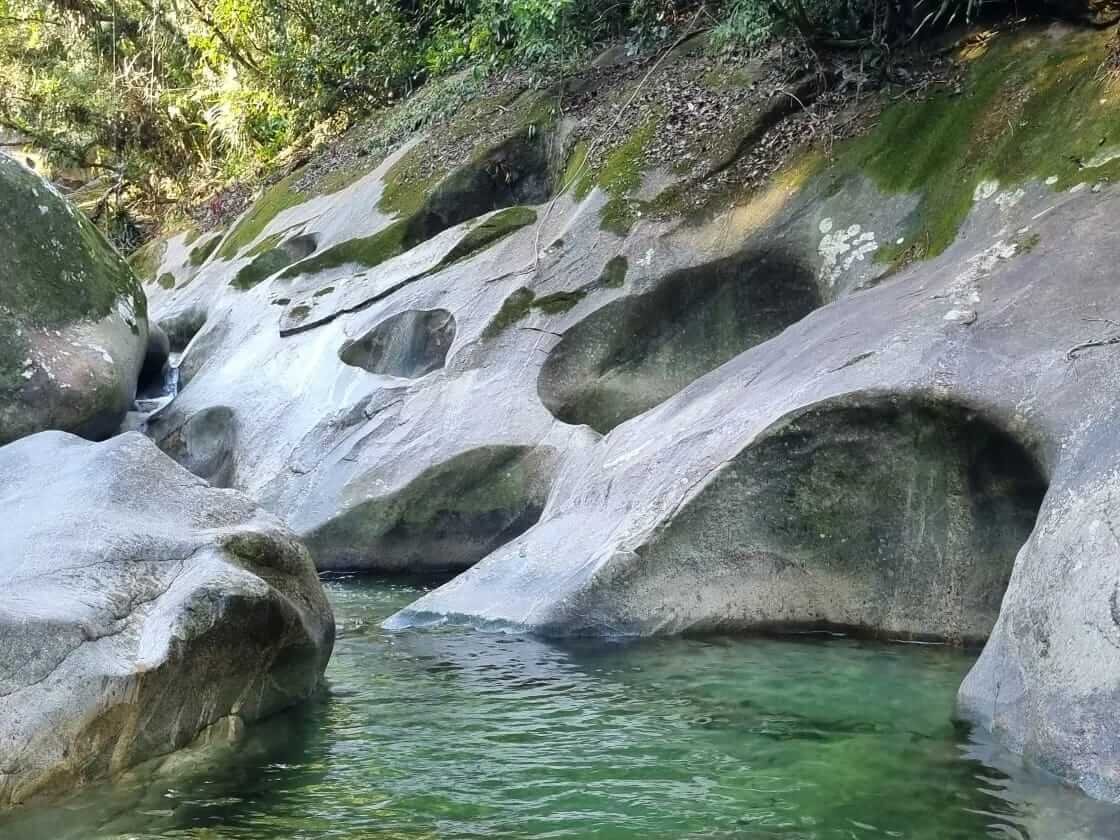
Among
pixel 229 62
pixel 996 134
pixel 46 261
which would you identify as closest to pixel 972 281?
pixel 996 134

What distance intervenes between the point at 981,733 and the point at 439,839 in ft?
8.02

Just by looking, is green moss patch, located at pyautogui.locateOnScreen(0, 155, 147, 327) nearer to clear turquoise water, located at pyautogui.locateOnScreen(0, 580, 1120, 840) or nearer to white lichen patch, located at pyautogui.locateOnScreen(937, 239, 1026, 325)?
clear turquoise water, located at pyautogui.locateOnScreen(0, 580, 1120, 840)

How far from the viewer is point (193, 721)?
5.27 meters

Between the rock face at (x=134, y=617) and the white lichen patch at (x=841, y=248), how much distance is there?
17.1 feet

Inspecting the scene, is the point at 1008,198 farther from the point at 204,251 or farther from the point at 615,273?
the point at 204,251

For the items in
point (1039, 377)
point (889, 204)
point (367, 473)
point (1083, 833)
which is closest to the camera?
point (1083, 833)

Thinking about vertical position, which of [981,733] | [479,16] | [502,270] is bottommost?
[981,733]

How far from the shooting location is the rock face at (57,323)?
38.6 feet

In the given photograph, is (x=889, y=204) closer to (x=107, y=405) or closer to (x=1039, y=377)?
(x=1039, y=377)

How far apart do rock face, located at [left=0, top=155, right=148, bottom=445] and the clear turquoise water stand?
632 cm

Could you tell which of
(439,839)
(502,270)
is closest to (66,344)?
(502,270)

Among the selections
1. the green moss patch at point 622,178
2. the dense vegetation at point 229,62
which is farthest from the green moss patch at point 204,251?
the green moss patch at point 622,178

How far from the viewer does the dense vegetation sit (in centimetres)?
1363

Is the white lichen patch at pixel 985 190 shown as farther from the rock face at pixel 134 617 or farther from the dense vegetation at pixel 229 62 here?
the rock face at pixel 134 617
